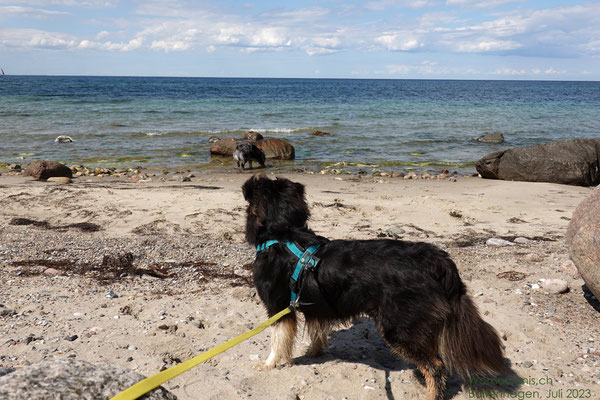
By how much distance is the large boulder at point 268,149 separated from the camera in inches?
727

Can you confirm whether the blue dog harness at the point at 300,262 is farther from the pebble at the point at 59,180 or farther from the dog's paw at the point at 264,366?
the pebble at the point at 59,180

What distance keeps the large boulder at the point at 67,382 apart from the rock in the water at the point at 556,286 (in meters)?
4.91

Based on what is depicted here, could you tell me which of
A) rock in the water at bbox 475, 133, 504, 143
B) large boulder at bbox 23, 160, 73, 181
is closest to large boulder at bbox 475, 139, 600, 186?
rock in the water at bbox 475, 133, 504, 143

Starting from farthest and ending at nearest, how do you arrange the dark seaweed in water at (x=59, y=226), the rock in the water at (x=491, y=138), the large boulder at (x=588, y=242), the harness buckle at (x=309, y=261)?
the rock in the water at (x=491, y=138)
the dark seaweed in water at (x=59, y=226)
the large boulder at (x=588, y=242)
the harness buckle at (x=309, y=261)

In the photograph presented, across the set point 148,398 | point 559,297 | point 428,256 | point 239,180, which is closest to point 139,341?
point 148,398

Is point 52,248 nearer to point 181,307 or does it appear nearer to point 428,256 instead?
point 181,307

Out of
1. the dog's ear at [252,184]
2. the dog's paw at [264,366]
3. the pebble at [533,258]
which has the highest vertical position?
the dog's ear at [252,184]

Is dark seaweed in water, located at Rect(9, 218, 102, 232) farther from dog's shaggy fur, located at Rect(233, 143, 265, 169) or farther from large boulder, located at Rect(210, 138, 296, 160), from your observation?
large boulder, located at Rect(210, 138, 296, 160)

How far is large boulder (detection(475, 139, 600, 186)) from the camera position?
44.5 feet

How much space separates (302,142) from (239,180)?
30.8 ft

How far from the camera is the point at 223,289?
5.52 m

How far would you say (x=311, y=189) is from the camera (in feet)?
39.4

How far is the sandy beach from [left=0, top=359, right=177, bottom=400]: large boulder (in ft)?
5.52

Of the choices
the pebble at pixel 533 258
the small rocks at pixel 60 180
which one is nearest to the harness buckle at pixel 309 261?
the pebble at pixel 533 258
